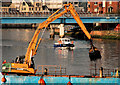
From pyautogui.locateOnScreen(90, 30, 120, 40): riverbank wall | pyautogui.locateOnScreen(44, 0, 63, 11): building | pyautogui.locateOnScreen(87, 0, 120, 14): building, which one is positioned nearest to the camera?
pyautogui.locateOnScreen(90, 30, 120, 40): riverbank wall

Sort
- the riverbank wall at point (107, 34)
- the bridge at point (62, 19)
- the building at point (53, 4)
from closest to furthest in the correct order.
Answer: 1. the bridge at point (62, 19)
2. the riverbank wall at point (107, 34)
3. the building at point (53, 4)

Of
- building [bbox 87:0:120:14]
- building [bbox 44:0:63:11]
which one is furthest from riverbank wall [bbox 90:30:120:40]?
building [bbox 44:0:63:11]

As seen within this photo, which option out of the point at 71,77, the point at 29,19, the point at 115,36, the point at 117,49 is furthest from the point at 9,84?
the point at 115,36

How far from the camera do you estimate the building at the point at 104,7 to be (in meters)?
130

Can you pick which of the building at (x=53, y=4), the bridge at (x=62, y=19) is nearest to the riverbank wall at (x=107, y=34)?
the bridge at (x=62, y=19)

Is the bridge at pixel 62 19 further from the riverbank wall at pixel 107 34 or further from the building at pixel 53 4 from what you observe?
the building at pixel 53 4

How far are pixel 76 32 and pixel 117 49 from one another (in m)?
60.3

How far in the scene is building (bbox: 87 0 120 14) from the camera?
130 meters

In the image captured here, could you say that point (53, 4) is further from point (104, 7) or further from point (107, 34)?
point (107, 34)

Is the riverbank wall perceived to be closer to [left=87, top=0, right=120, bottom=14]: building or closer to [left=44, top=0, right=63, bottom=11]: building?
[left=87, top=0, right=120, bottom=14]: building

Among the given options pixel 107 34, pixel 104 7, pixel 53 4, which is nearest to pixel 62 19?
pixel 107 34

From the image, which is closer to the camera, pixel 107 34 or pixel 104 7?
pixel 107 34

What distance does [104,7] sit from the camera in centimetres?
13512

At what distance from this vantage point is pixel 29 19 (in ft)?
333
